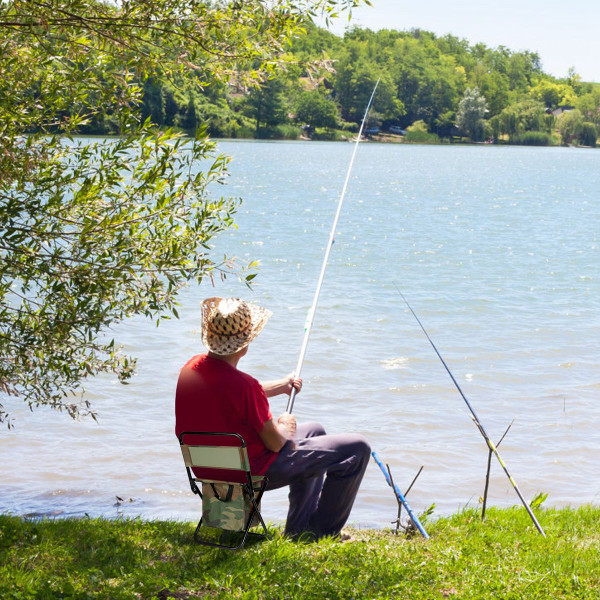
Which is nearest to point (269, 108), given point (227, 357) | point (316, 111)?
point (316, 111)

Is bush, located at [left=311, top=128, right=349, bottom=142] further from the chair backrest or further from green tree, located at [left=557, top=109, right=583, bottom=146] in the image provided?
the chair backrest

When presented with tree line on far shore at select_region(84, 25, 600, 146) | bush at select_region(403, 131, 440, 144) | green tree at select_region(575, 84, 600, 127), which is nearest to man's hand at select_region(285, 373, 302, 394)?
tree line on far shore at select_region(84, 25, 600, 146)

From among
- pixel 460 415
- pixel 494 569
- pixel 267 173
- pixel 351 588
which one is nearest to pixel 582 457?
pixel 460 415

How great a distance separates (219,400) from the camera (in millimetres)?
4539

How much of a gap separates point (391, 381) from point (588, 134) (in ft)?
535

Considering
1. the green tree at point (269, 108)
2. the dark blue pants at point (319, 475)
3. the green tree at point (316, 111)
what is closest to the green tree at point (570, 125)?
the green tree at point (316, 111)

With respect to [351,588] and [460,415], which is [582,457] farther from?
[351,588]

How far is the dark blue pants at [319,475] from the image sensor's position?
15.9ft

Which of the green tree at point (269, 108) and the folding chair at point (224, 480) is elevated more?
the green tree at point (269, 108)

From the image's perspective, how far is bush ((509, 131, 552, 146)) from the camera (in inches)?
6206

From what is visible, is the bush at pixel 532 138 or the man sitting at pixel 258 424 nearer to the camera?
the man sitting at pixel 258 424

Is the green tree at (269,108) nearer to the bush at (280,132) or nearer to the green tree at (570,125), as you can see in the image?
the bush at (280,132)

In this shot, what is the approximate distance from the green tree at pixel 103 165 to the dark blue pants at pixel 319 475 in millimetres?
1170

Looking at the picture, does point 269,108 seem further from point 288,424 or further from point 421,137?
point 288,424
